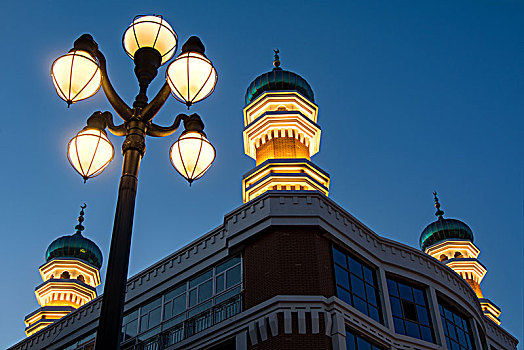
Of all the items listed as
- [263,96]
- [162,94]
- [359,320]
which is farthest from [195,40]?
A: [263,96]

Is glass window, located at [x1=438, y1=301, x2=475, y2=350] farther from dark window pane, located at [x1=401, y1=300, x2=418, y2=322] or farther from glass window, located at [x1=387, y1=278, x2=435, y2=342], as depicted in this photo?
dark window pane, located at [x1=401, y1=300, x2=418, y2=322]

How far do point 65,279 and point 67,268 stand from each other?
1140mm

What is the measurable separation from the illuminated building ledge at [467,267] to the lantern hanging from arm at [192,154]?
1644 inches

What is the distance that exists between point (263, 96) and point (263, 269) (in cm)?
1879

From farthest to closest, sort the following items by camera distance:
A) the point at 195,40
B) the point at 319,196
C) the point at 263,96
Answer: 1. the point at 263,96
2. the point at 319,196
3. the point at 195,40

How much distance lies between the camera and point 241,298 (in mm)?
19672

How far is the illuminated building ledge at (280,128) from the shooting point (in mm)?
35344

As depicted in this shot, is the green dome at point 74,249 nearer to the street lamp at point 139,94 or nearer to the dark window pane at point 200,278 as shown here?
the dark window pane at point 200,278

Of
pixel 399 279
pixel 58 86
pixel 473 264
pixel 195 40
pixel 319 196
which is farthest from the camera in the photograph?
pixel 473 264

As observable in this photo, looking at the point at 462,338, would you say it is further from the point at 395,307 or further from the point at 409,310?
the point at 395,307

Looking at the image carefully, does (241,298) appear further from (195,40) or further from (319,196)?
(195,40)

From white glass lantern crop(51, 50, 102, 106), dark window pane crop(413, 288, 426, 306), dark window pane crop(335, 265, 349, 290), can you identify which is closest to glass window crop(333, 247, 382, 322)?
dark window pane crop(335, 265, 349, 290)

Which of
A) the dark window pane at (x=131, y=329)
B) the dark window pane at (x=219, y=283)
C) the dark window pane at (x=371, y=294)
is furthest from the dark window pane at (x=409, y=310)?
the dark window pane at (x=131, y=329)

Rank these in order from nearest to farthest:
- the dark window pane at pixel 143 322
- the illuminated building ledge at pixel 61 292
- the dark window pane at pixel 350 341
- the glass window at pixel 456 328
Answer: the dark window pane at pixel 350 341 → the dark window pane at pixel 143 322 → the glass window at pixel 456 328 → the illuminated building ledge at pixel 61 292
